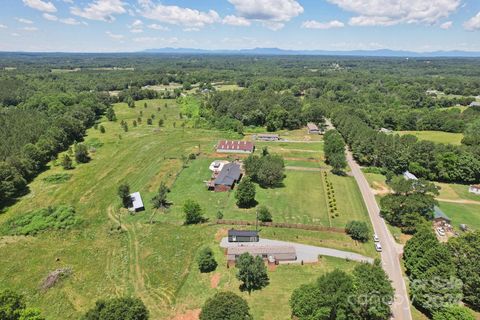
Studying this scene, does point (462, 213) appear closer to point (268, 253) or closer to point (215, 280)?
point (268, 253)

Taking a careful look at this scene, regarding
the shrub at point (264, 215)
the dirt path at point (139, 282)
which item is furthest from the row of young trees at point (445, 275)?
the dirt path at point (139, 282)

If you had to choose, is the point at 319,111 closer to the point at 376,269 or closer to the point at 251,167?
the point at 251,167

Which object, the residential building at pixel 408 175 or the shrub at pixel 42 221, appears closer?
the shrub at pixel 42 221

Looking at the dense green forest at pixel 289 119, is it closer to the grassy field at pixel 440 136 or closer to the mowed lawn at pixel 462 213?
the grassy field at pixel 440 136

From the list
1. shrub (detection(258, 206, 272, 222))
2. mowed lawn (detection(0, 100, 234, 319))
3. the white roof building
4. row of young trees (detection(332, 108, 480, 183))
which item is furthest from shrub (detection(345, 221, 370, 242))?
the white roof building

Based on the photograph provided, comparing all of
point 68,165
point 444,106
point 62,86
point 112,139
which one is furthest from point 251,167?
point 62,86
